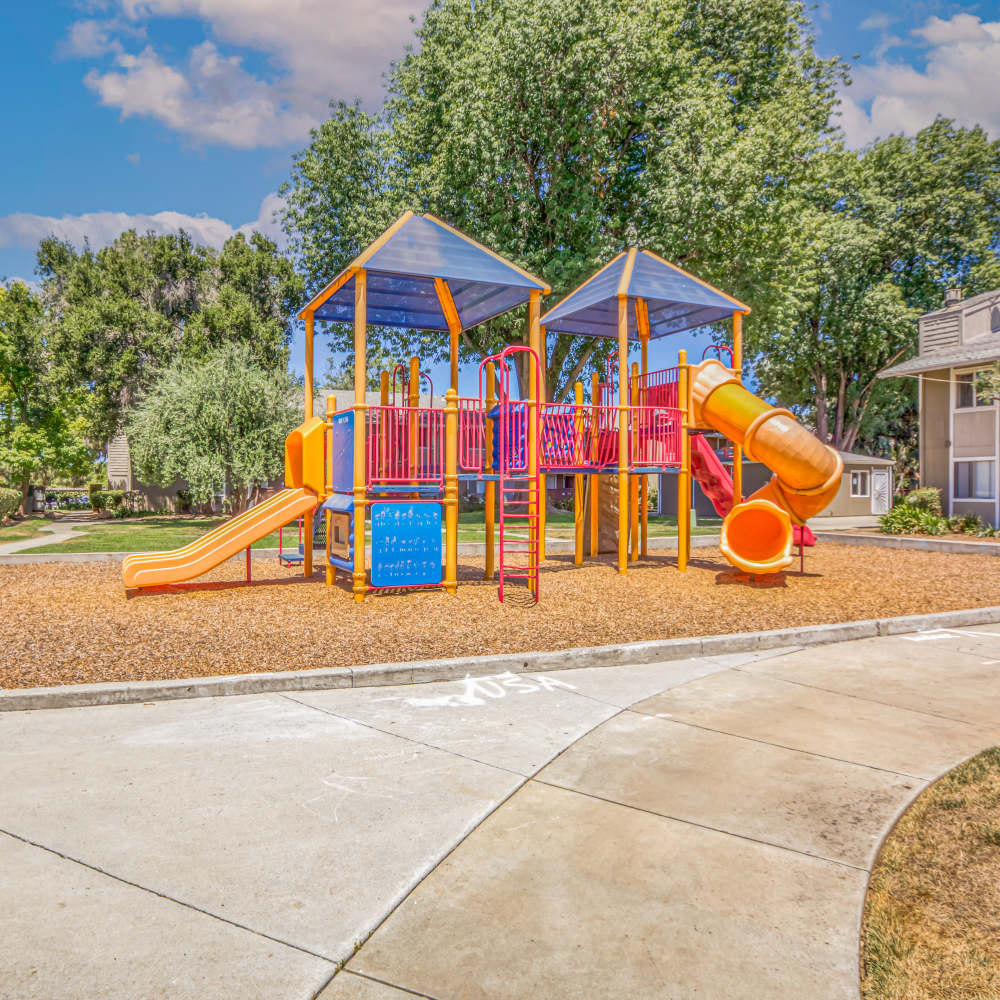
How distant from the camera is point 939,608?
1021 centimetres

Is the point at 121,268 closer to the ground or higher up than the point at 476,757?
higher up

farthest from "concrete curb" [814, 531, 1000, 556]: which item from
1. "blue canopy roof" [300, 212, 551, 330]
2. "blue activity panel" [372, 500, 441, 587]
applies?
"blue activity panel" [372, 500, 441, 587]

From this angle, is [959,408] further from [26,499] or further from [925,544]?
[26,499]

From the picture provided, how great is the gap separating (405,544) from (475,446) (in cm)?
194

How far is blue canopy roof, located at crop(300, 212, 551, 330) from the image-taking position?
11.1 meters

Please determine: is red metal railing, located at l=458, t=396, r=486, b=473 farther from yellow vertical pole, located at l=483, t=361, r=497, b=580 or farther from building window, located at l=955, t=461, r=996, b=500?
building window, located at l=955, t=461, r=996, b=500

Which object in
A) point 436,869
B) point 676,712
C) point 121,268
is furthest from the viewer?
point 121,268

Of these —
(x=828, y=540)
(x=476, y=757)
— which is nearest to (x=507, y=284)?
(x=476, y=757)

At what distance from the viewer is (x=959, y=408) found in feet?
77.8

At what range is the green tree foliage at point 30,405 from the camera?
30939mm

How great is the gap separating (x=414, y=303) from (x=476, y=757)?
10.3 meters

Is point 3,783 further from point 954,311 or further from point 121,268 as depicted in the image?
point 121,268

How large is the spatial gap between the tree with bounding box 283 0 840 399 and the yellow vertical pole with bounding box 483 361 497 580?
A: 11919 mm

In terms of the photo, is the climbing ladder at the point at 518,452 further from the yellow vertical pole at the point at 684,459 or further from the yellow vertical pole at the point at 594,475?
the yellow vertical pole at the point at 684,459
